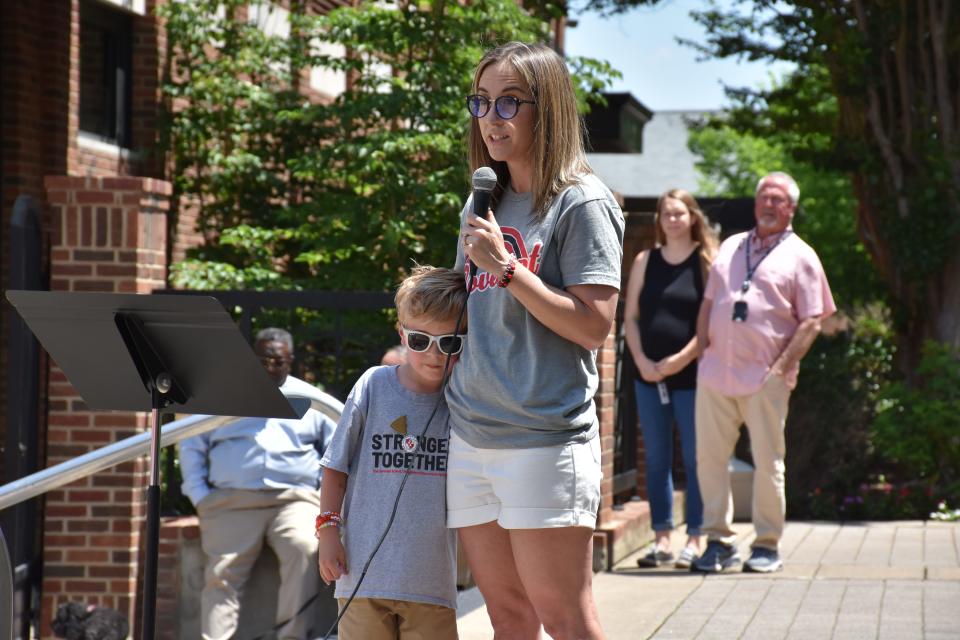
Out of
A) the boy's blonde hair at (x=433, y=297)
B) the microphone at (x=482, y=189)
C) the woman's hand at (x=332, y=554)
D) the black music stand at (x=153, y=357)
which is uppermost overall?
the microphone at (x=482, y=189)

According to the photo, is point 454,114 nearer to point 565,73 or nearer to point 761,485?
point 761,485

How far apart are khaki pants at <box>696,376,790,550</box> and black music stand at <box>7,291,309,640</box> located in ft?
12.5

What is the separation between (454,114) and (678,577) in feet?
16.4

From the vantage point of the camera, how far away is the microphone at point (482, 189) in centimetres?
319

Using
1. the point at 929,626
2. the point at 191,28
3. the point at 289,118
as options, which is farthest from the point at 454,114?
the point at 929,626

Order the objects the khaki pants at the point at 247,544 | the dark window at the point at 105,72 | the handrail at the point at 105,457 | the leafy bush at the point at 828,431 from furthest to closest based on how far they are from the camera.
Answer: the dark window at the point at 105,72, the leafy bush at the point at 828,431, the khaki pants at the point at 247,544, the handrail at the point at 105,457

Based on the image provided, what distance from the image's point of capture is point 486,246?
308 cm

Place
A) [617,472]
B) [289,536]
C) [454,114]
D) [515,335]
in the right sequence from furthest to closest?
[454,114] < [617,472] < [289,536] < [515,335]

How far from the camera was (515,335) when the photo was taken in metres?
3.26

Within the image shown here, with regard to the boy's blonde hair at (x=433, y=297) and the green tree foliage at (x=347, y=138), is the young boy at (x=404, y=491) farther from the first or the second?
the green tree foliage at (x=347, y=138)

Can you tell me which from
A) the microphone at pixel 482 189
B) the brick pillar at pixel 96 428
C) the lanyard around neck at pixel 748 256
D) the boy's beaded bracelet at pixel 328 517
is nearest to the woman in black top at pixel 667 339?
the lanyard around neck at pixel 748 256

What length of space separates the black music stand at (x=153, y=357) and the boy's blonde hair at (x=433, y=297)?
401mm

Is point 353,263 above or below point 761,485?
above

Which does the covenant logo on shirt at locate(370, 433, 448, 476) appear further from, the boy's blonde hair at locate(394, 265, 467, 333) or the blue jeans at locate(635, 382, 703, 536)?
the blue jeans at locate(635, 382, 703, 536)
